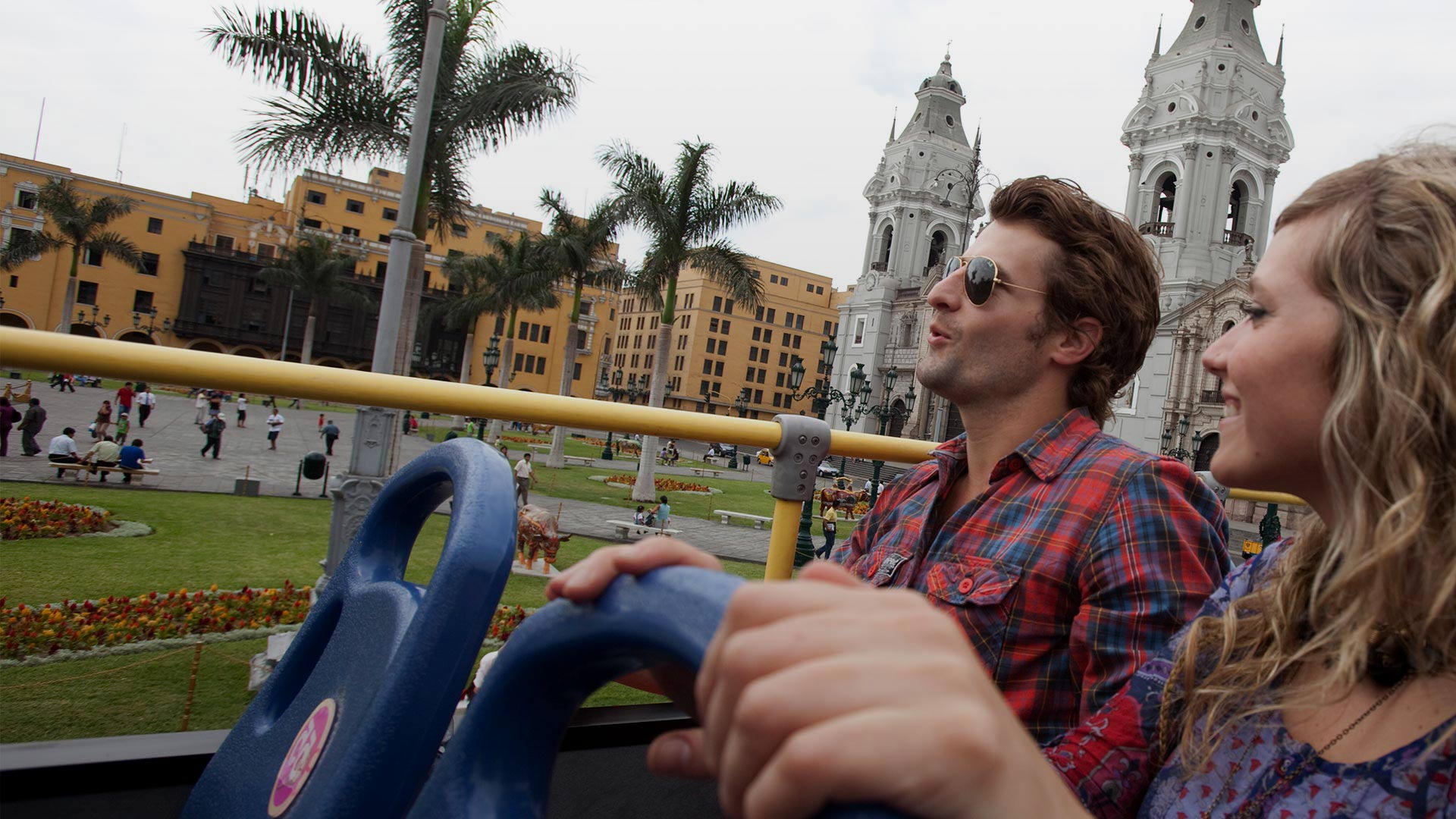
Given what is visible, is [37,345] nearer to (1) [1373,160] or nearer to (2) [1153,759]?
(2) [1153,759]

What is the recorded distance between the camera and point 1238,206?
133 feet

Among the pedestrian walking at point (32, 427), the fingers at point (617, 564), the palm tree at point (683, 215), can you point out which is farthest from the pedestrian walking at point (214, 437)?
the palm tree at point (683, 215)

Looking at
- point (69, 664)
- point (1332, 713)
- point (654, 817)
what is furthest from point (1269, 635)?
point (69, 664)

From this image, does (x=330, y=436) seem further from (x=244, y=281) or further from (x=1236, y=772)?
(x=244, y=281)

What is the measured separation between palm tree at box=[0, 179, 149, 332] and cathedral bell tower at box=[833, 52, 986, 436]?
4062 cm

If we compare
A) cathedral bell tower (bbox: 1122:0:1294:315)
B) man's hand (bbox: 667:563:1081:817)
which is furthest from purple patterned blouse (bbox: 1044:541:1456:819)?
cathedral bell tower (bbox: 1122:0:1294:315)

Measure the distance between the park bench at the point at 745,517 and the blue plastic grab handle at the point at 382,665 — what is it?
1180 mm

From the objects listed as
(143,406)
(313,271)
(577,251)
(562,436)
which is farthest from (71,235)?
(562,436)

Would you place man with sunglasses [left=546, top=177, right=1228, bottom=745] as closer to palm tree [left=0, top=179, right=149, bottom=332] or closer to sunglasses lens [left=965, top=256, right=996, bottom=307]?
sunglasses lens [left=965, top=256, right=996, bottom=307]

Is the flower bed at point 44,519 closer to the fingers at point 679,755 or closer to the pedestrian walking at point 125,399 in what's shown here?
Answer: the pedestrian walking at point 125,399

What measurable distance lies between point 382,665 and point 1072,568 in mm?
1078

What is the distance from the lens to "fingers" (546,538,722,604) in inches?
21.5

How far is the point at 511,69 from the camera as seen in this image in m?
11.4

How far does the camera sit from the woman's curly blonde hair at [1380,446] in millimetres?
822
